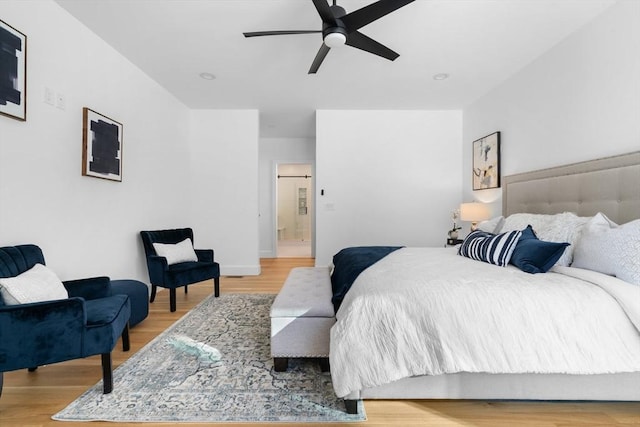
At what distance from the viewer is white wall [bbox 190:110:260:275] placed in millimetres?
4727

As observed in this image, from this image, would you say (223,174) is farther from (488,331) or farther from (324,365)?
(488,331)

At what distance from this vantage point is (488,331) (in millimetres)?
1459

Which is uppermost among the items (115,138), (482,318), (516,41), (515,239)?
(516,41)

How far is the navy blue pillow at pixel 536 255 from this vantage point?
1.88 metres

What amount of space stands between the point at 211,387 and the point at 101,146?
93.4 inches

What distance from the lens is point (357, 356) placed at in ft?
4.89

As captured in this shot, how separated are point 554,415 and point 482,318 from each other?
0.66 metres

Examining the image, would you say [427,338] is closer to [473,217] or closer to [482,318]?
[482,318]

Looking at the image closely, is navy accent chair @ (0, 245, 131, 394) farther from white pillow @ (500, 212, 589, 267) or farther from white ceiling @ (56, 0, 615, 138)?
white pillow @ (500, 212, 589, 267)

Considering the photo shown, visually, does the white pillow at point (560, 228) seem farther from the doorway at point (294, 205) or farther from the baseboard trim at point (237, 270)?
the doorway at point (294, 205)

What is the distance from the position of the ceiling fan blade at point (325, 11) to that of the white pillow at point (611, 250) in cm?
218

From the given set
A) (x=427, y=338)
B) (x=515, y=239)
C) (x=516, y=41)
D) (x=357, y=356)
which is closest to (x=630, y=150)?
(x=515, y=239)

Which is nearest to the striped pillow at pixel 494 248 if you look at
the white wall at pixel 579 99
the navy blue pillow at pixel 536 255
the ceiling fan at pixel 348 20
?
the navy blue pillow at pixel 536 255

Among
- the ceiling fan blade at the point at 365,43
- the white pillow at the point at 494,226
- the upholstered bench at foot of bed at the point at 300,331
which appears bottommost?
the upholstered bench at foot of bed at the point at 300,331
